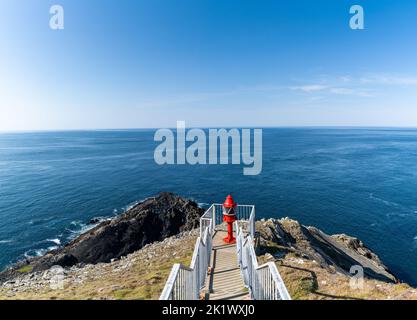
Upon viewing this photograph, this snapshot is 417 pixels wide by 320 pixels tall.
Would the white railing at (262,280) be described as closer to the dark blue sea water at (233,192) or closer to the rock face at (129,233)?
the rock face at (129,233)

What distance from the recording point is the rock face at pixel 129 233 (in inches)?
1057

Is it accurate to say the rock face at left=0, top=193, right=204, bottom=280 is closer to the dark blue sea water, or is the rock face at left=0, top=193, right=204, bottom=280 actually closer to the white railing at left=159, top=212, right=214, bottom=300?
the dark blue sea water

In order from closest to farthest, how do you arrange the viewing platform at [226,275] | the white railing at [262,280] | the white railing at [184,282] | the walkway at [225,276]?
the white railing at [184,282] < the white railing at [262,280] < the viewing platform at [226,275] < the walkway at [225,276]

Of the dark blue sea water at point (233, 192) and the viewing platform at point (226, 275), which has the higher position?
the viewing platform at point (226, 275)

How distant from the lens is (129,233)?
31359mm

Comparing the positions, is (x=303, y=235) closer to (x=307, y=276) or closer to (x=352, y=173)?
(x=307, y=276)

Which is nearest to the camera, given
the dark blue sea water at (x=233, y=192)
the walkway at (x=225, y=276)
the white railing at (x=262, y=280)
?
the white railing at (x=262, y=280)

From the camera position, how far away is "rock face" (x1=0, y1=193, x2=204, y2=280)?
26.8 m

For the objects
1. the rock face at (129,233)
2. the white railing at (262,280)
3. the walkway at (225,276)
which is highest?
the white railing at (262,280)

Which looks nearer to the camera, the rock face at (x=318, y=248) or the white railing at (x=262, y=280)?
the white railing at (x=262, y=280)

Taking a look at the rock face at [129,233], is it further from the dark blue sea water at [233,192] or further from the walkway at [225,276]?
the walkway at [225,276]

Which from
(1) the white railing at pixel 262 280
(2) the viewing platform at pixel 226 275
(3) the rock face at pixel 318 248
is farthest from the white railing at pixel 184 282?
(3) the rock face at pixel 318 248

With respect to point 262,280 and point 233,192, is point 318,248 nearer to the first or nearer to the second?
point 262,280
